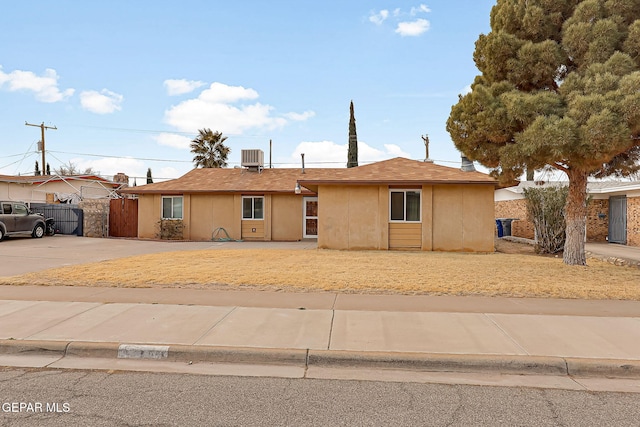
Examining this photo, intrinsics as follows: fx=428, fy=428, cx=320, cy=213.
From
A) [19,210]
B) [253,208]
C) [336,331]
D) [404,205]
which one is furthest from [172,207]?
[336,331]

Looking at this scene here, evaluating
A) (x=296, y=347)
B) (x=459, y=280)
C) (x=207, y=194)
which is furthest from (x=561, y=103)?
(x=207, y=194)

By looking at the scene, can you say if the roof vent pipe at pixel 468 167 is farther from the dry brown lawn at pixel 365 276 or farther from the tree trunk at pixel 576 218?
the tree trunk at pixel 576 218

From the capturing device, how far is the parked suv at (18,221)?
19.1 meters

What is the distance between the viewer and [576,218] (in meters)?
11.7

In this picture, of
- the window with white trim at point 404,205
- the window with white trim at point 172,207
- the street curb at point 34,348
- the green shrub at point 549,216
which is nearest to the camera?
the street curb at point 34,348

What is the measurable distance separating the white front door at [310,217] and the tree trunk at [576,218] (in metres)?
12.5

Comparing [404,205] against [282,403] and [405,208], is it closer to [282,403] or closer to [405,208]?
[405,208]

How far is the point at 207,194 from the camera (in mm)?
22188

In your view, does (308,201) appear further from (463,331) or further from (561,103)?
(463,331)

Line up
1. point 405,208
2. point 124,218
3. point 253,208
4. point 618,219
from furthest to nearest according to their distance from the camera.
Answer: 1. point 124,218
2. point 253,208
3. point 618,219
4. point 405,208

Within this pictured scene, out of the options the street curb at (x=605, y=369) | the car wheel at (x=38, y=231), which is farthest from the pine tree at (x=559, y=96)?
the car wheel at (x=38, y=231)

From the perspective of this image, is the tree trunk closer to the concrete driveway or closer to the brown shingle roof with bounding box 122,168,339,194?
the brown shingle roof with bounding box 122,168,339,194

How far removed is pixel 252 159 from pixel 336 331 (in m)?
20.2

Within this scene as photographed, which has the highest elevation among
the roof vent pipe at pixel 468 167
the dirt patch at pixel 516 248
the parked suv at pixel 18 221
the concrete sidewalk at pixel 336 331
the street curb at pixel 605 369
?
the roof vent pipe at pixel 468 167
